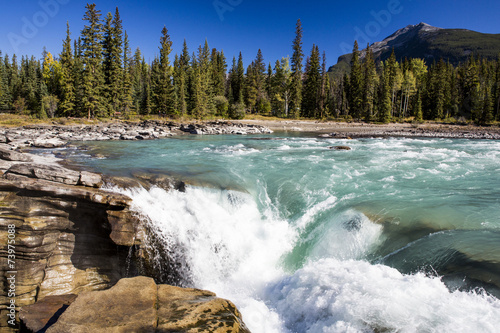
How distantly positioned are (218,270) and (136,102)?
186 ft

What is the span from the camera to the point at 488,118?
50.5 metres

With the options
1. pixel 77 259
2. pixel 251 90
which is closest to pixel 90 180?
pixel 77 259

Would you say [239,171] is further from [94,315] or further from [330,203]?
[94,315]

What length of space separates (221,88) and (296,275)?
69.3m

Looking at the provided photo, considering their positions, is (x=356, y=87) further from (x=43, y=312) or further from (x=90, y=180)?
(x=43, y=312)

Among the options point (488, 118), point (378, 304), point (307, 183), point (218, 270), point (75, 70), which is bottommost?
point (218, 270)

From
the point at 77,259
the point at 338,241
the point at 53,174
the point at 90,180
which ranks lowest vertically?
the point at 77,259

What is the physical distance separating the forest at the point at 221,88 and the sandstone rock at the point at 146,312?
138 feet

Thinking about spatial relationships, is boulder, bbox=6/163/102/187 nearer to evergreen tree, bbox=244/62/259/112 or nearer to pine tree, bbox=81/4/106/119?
pine tree, bbox=81/4/106/119

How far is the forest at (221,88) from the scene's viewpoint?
42.3 metres

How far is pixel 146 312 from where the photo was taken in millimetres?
3939

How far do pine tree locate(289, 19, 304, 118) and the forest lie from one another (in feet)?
0.76

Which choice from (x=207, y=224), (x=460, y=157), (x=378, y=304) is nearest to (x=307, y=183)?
(x=207, y=224)

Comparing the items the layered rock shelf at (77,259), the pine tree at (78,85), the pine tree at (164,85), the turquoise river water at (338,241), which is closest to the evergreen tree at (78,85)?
the pine tree at (78,85)
